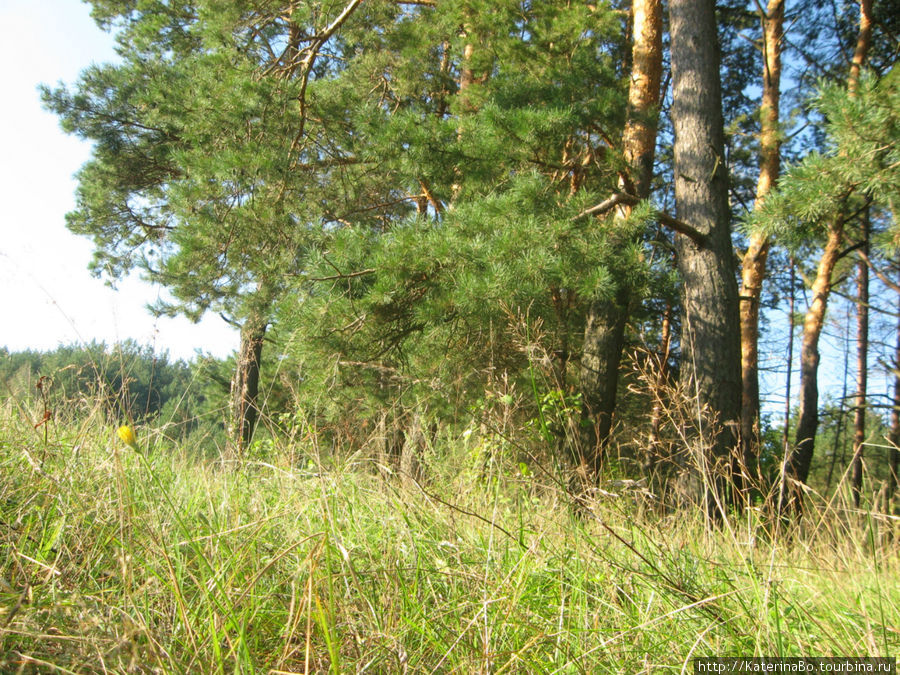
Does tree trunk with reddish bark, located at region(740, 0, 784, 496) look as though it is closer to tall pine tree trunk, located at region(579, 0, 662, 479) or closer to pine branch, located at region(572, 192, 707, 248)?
tall pine tree trunk, located at region(579, 0, 662, 479)

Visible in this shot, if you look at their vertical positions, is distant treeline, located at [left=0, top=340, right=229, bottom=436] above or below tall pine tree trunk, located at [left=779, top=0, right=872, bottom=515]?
below

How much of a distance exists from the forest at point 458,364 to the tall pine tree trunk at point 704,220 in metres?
0.03

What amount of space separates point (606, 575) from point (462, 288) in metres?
2.61

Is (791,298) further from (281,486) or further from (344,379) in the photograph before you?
(281,486)

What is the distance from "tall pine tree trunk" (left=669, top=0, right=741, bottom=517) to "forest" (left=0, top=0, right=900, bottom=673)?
3 cm

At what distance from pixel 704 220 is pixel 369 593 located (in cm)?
422

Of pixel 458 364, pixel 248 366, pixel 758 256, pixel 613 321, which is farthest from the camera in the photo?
pixel 248 366

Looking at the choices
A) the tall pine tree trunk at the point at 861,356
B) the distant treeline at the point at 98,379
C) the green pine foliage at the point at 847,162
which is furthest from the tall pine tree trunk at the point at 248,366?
the tall pine tree trunk at the point at 861,356

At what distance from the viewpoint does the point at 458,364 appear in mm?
4957

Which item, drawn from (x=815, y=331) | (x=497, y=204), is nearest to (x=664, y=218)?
(x=497, y=204)

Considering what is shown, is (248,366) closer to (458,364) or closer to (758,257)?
(458,364)

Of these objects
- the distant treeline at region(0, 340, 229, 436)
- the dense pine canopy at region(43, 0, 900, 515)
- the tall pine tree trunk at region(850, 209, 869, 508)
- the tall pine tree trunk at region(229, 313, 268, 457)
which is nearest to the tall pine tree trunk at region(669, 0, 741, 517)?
the dense pine canopy at region(43, 0, 900, 515)

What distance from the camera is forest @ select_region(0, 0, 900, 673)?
51.9 inches

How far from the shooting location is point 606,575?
1.51 m
